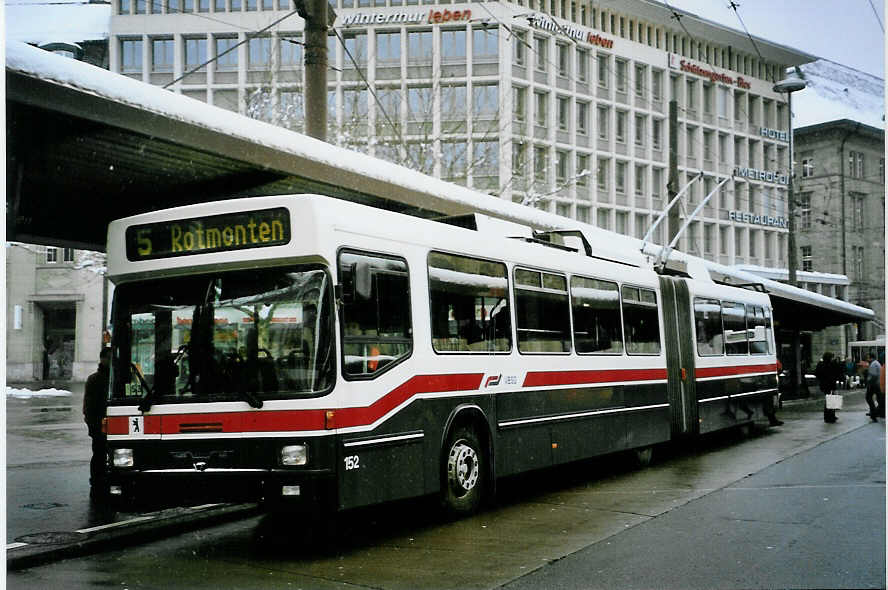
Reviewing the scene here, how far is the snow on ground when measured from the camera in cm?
3362

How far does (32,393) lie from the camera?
113ft

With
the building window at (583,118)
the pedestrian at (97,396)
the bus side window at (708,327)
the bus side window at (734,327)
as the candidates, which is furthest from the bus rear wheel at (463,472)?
the building window at (583,118)

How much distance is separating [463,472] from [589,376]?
3.17 metres

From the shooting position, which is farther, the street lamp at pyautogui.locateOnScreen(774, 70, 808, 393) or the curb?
the street lamp at pyautogui.locateOnScreen(774, 70, 808, 393)

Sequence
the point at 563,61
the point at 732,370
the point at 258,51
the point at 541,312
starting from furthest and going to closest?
the point at 563,61, the point at 258,51, the point at 732,370, the point at 541,312

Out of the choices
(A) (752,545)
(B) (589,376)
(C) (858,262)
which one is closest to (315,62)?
(B) (589,376)

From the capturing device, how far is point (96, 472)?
1129 cm

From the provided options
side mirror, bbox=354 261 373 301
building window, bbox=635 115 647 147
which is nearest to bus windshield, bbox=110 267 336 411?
side mirror, bbox=354 261 373 301

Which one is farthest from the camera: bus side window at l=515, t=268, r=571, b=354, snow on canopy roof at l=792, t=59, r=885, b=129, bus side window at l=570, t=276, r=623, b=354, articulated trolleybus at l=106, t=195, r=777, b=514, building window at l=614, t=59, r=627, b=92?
building window at l=614, t=59, r=627, b=92

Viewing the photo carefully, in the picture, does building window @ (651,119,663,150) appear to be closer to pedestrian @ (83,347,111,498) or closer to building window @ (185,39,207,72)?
building window @ (185,39,207,72)

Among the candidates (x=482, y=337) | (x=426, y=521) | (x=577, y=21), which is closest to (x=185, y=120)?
(x=482, y=337)

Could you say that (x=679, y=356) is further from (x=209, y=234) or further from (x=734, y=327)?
(x=209, y=234)

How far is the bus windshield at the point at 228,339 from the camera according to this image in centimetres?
811

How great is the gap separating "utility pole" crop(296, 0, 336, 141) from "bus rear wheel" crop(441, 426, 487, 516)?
4.22 meters
